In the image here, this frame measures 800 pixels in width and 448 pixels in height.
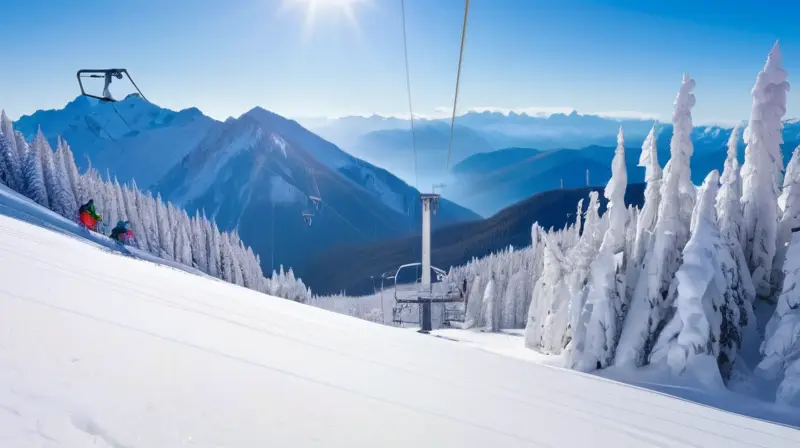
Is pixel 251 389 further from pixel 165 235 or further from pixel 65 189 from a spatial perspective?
pixel 165 235

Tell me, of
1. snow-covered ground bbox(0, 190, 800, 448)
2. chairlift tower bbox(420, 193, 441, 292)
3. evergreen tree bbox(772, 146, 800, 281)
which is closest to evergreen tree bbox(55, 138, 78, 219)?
chairlift tower bbox(420, 193, 441, 292)

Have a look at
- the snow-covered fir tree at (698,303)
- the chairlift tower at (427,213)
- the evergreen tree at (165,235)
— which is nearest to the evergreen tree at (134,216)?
the evergreen tree at (165,235)

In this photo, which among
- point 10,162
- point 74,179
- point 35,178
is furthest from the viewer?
point 74,179

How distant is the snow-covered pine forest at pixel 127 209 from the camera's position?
50.7 m

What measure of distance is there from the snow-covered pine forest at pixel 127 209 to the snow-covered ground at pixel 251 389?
5239 cm

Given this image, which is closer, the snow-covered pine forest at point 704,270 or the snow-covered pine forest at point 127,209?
the snow-covered pine forest at point 704,270

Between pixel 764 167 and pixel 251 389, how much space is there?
24.1m

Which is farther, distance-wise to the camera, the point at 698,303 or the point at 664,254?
the point at 664,254

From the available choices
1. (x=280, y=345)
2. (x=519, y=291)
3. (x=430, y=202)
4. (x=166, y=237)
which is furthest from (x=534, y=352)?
(x=166, y=237)

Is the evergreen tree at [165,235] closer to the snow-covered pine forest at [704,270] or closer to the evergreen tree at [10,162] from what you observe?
the evergreen tree at [10,162]

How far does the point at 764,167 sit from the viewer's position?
20.6m

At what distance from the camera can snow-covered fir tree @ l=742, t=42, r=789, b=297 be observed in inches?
789

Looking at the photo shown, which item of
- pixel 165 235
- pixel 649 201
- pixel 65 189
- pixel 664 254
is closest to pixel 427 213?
pixel 649 201

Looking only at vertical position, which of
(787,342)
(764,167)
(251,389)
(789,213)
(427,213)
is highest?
(764,167)
